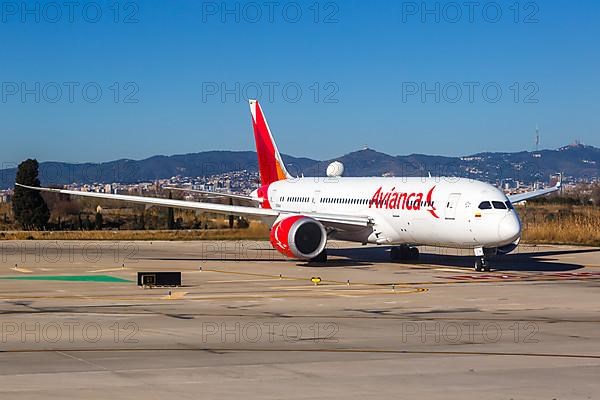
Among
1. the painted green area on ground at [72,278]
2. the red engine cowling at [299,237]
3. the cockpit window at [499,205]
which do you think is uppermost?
the cockpit window at [499,205]

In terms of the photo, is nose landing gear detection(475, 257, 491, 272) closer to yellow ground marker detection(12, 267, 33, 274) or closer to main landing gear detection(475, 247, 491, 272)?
main landing gear detection(475, 247, 491, 272)

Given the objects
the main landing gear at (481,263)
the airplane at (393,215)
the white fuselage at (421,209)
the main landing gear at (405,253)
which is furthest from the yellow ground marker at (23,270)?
the main landing gear at (481,263)

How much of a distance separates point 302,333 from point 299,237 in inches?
747

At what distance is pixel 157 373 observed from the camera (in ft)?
48.3

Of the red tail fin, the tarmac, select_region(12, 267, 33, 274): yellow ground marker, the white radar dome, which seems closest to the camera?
the tarmac

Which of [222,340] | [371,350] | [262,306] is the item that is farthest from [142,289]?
[371,350]

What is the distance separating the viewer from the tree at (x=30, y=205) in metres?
72.8

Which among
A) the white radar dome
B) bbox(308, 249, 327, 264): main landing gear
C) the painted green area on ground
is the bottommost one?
the painted green area on ground

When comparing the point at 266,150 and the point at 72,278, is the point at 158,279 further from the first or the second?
the point at 266,150

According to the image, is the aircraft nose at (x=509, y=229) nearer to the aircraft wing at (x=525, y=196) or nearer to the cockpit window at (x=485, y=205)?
the cockpit window at (x=485, y=205)

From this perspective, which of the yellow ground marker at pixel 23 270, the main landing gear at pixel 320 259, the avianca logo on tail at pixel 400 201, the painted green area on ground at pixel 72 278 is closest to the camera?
the painted green area on ground at pixel 72 278

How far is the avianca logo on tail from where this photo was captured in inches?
1464

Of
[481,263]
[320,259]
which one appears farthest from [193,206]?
[481,263]

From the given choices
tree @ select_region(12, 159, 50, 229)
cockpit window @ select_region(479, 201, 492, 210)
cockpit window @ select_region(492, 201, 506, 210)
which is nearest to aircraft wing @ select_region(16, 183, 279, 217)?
cockpit window @ select_region(479, 201, 492, 210)
